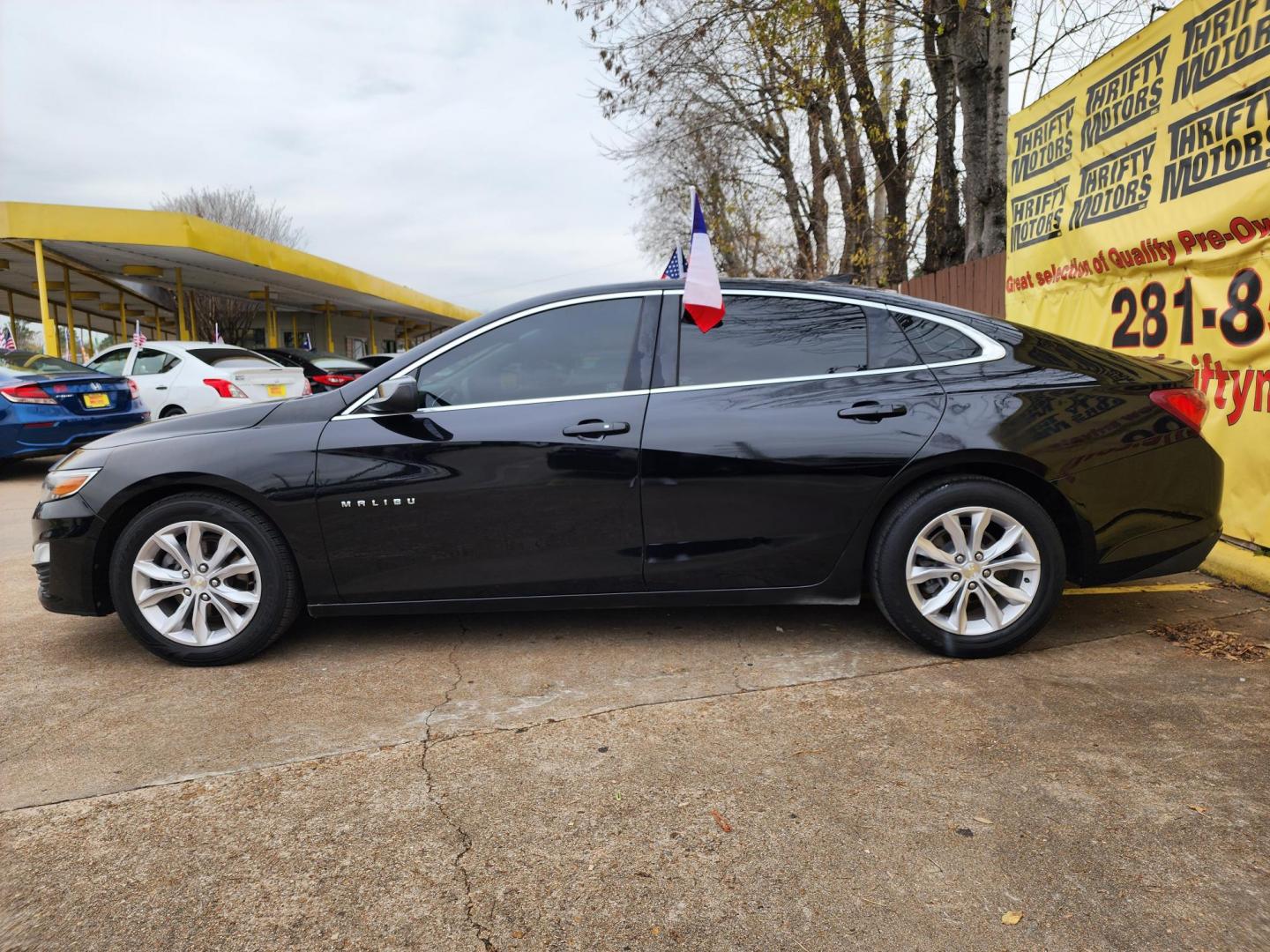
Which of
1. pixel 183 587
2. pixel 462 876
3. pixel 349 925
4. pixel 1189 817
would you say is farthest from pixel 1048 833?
pixel 183 587

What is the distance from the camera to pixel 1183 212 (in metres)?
4.74

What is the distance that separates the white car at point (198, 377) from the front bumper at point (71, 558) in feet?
25.2

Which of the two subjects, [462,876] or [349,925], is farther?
[462,876]

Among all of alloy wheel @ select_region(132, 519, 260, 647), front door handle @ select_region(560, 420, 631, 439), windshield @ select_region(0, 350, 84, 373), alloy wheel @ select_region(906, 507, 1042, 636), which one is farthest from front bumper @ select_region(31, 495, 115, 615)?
windshield @ select_region(0, 350, 84, 373)

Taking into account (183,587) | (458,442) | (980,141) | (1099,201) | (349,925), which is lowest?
(349,925)

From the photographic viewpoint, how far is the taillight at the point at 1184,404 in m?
3.52

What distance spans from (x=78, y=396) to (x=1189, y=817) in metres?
10.3

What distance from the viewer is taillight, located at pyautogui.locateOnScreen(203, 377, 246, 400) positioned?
1104 cm

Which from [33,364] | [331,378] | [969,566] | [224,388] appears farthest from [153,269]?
[969,566]

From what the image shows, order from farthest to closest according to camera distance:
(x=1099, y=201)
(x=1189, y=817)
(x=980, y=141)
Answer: (x=980, y=141)
(x=1099, y=201)
(x=1189, y=817)

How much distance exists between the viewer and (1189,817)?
7.63 feet

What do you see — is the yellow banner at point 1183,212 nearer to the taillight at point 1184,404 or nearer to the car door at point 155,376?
the taillight at point 1184,404

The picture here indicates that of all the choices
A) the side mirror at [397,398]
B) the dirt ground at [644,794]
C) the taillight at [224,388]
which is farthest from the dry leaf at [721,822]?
the taillight at [224,388]

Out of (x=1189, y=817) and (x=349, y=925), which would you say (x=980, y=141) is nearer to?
(x=1189, y=817)
